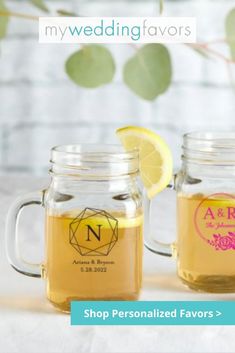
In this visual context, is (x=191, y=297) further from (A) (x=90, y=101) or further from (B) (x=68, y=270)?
(A) (x=90, y=101)

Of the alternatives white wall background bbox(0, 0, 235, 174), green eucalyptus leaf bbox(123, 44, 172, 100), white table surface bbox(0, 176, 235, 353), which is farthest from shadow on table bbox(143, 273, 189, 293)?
white wall background bbox(0, 0, 235, 174)

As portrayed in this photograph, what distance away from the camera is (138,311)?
456 mm

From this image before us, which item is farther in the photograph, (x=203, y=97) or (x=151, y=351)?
(x=203, y=97)

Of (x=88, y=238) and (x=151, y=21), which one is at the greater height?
(x=151, y=21)

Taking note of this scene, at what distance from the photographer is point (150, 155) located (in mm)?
485

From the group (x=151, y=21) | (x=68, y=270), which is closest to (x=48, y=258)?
(x=68, y=270)

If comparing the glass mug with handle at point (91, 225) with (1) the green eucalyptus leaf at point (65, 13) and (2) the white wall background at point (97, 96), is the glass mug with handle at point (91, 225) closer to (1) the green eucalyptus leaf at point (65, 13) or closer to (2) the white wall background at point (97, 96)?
(1) the green eucalyptus leaf at point (65, 13)

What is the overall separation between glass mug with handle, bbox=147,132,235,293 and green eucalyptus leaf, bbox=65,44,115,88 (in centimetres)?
6

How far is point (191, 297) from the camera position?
479mm

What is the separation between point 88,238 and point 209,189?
0.08 metres

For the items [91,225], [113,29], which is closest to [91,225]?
[91,225]

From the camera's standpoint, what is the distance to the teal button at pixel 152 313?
444 millimetres

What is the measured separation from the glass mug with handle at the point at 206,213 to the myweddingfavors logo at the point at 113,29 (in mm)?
56

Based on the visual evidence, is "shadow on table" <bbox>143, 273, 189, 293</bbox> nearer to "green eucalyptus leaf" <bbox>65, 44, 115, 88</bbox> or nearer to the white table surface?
the white table surface
